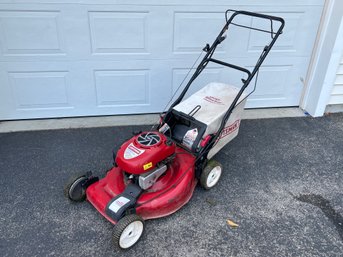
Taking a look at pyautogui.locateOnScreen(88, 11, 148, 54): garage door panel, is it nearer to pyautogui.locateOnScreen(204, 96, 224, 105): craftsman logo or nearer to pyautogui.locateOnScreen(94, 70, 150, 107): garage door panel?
pyautogui.locateOnScreen(94, 70, 150, 107): garage door panel

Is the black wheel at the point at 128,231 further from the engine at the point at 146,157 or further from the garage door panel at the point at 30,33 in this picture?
the garage door panel at the point at 30,33

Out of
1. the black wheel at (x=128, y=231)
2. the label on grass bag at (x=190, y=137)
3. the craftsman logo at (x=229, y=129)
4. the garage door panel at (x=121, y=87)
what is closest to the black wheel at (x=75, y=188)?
the black wheel at (x=128, y=231)

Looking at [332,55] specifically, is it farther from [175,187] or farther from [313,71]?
[175,187]

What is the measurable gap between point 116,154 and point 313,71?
2885 millimetres

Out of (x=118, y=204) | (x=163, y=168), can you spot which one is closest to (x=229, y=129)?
(x=163, y=168)

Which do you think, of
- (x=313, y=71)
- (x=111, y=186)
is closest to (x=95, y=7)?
(x=111, y=186)

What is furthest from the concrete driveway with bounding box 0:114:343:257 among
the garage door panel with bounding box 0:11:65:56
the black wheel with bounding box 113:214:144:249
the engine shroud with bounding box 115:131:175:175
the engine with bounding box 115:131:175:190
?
the garage door panel with bounding box 0:11:65:56

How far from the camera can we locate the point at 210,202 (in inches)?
112

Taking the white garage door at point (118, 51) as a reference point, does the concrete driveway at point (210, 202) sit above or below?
below

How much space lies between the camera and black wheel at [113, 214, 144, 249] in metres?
2.26

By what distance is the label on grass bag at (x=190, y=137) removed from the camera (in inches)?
110

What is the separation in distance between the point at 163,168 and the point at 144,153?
25cm

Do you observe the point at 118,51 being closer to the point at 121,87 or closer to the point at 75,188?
the point at 121,87

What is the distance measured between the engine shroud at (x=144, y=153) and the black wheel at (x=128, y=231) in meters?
0.33
